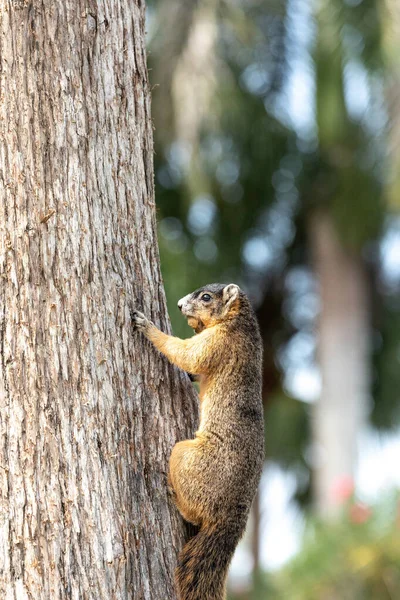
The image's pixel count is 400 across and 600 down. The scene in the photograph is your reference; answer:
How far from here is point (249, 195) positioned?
1673cm

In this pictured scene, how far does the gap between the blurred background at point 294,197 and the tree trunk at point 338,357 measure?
0.08 ft

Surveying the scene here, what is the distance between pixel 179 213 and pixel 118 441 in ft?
42.6

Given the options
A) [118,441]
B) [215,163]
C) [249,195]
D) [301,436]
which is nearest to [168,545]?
[118,441]

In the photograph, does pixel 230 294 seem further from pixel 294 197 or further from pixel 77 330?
pixel 294 197

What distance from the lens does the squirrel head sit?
17.5 feet

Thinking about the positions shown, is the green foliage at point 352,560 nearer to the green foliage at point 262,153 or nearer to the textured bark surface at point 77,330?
the green foliage at point 262,153

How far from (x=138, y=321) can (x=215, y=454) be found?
0.72 meters

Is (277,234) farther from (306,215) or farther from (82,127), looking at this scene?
(82,127)

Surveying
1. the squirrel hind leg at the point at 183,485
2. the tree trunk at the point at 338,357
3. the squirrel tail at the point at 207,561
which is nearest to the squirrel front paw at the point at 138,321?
the squirrel hind leg at the point at 183,485

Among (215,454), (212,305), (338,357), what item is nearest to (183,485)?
(215,454)

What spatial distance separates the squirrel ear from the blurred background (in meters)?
8.25

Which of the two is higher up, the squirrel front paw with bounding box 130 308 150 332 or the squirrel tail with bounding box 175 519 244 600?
the squirrel front paw with bounding box 130 308 150 332

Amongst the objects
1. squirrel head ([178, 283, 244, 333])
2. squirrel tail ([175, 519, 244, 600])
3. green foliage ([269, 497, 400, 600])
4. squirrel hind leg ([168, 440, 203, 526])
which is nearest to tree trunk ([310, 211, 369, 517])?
green foliage ([269, 497, 400, 600])

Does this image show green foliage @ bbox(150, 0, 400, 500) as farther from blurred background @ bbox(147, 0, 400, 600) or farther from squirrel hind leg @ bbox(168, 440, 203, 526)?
squirrel hind leg @ bbox(168, 440, 203, 526)
